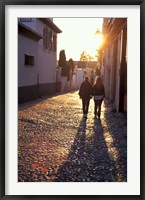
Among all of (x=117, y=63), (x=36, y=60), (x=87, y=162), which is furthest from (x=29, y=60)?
(x=87, y=162)

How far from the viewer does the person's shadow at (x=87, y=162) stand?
4.15m

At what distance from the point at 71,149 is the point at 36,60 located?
8.52 meters

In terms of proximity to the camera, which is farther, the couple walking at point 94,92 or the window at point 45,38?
the window at point 45,38

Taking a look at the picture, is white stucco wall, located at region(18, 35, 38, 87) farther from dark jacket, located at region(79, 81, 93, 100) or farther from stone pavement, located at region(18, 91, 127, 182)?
stone pavement, located at region(18, 91, 127, 182)

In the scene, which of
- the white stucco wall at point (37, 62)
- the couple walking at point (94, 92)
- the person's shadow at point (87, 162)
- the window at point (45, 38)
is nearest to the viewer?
the person's shadow at point (87, 162)

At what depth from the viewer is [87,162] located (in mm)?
4855

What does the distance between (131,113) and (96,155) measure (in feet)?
6.47

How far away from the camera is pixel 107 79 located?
15250mm

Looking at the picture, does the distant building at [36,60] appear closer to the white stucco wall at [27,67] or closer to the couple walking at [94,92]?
the white stucco wall at [27,67]

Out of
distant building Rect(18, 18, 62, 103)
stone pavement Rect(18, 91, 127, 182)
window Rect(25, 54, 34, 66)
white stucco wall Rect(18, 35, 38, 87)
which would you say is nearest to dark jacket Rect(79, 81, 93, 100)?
stone pavement Rect(18, 91, 127, 182)

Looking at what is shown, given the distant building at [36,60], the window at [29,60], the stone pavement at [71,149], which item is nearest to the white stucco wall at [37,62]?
the distant building at [36,60]

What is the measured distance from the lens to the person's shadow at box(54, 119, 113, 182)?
13.6ft

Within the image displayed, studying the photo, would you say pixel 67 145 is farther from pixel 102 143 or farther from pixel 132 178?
pixel 132 178

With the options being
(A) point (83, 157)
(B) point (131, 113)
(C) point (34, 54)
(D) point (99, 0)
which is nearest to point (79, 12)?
(D) point (99, 0)
